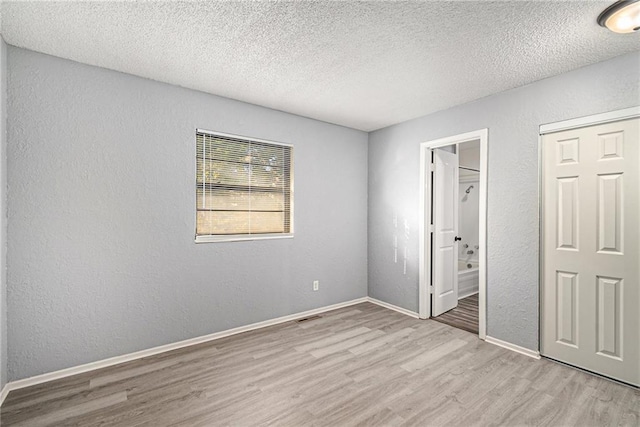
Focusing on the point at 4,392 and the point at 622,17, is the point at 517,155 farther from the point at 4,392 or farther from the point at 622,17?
the point at 4,392

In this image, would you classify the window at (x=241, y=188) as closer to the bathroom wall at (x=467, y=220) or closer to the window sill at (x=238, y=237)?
the window sill at (x=238, y=237)

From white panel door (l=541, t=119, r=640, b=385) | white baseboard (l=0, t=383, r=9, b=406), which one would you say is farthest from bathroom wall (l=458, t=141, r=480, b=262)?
white baseboard (l=0, t=383, r=9, b=406)

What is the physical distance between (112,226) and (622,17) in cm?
398

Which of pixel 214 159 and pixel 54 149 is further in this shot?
pixel 214 159

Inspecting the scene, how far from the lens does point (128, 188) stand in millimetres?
2707

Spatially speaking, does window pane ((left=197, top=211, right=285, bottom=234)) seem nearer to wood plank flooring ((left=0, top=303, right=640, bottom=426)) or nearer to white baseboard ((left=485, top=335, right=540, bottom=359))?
wood plank flooring ((left=0, top=303, right=640, bottom=426))

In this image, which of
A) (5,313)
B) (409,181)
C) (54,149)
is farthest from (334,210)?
(5,313)

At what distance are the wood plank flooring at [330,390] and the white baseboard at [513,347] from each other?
0.07 metres

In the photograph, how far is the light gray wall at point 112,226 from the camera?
231 cm

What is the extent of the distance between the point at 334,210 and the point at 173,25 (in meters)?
2.76

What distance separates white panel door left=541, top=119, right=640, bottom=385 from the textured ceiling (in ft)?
2.46

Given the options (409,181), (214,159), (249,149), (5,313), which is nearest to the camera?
(5,313)

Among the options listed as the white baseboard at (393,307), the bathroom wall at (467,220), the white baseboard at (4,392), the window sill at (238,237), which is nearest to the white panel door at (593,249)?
the white baseboard at (393,307)

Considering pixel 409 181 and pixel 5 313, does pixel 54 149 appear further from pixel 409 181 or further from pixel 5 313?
pixel 409 181
